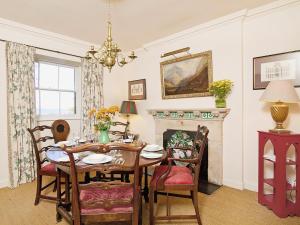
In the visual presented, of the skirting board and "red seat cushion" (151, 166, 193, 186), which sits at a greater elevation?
"red seat cushion" (151, 166, 193, 186)

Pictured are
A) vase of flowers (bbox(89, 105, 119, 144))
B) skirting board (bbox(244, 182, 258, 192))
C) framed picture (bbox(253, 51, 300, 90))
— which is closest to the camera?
vase of flowers (bbox(89, 105, 119, 144))

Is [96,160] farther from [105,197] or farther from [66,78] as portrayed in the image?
[66,78]

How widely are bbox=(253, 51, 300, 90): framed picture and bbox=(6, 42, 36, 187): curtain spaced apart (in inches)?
140

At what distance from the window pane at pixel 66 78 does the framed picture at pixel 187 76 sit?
194 centimetres

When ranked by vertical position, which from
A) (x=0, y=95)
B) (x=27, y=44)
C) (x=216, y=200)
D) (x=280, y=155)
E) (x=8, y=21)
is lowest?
(x=216, y=200)

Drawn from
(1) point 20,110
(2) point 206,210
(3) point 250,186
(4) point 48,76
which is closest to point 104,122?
(2) point 206,210

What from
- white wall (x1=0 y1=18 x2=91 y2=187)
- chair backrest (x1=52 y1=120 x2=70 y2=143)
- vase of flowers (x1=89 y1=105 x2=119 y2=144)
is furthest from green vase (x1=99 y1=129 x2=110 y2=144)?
white wall (x1=0 y1=18 x2=91 y2=187)

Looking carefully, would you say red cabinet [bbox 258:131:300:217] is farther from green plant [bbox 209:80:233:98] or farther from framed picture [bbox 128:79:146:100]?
framed picture [bbox 128:79:146:100]

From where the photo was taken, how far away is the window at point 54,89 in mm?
3669

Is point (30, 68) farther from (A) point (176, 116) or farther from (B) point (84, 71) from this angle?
(A) point (176, 116)

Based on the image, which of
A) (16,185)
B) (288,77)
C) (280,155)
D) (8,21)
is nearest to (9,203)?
(16,185)

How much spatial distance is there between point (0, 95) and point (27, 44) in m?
0.96

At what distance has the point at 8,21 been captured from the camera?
120 inches

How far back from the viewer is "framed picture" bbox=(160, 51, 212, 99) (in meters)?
3.30
